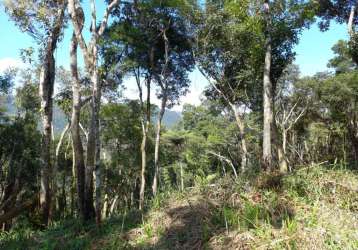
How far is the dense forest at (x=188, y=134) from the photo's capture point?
687cm

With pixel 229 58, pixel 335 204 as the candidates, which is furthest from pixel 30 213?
pixel 229 58

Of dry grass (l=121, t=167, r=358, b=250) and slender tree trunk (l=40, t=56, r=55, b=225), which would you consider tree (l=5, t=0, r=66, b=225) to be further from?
dry grass (l=121, t=167, r=358, b=250)

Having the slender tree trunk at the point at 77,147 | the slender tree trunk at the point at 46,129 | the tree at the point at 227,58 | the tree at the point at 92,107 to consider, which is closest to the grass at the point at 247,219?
the tree at the point at 92,107

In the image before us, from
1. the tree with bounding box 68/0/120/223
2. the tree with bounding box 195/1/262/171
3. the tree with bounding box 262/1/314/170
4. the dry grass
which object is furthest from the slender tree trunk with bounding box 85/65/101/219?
the tree with bounding box 195/1/262/171

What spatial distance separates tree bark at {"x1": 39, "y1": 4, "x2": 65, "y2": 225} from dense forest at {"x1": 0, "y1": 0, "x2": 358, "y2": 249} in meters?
0.03

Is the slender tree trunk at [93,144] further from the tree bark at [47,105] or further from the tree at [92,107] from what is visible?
the tree bark at [47,105]

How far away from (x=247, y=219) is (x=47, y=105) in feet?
26.7

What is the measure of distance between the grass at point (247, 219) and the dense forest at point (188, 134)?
28 millimetres

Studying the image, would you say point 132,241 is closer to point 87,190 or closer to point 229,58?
point 87,190

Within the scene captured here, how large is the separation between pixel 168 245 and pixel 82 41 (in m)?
5.24

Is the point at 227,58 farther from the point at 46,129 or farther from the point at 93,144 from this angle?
the point at 93,144

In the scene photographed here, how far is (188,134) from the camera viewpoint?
38406 millimetres

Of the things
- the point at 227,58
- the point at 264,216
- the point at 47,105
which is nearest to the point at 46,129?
the point at 47,105

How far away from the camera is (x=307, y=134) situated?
3584 centimetres
